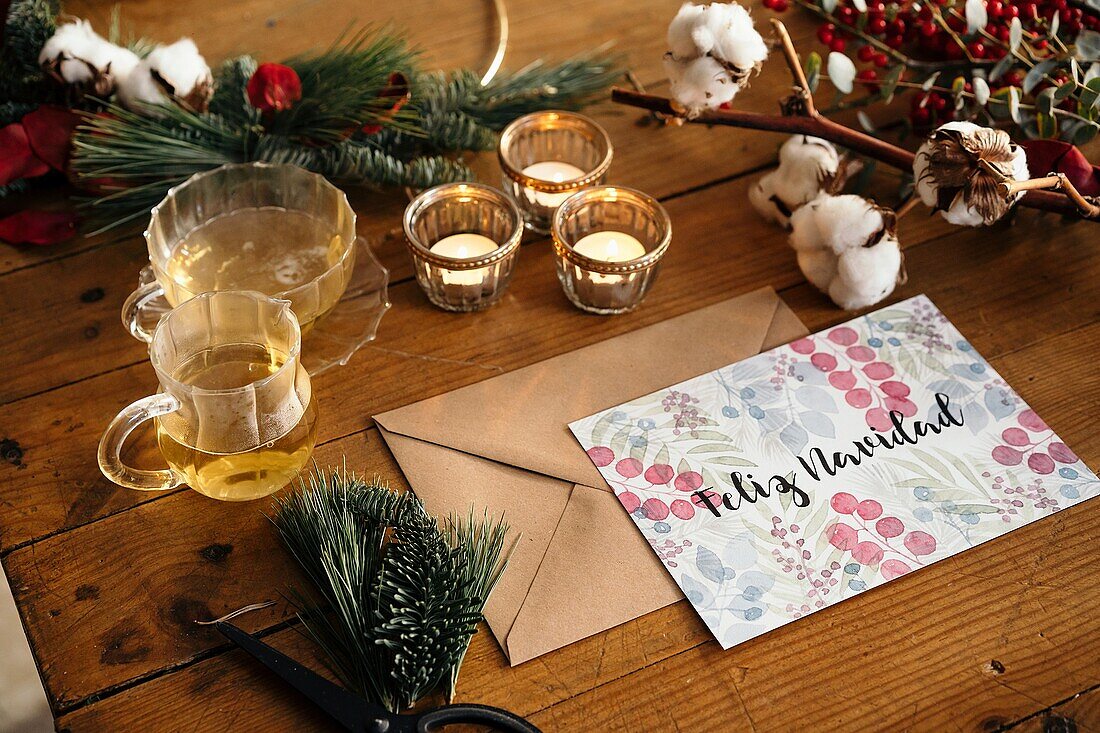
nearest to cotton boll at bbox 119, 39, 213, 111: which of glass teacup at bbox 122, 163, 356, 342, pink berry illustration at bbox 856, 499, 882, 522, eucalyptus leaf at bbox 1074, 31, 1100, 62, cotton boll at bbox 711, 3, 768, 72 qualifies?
glass teacup at bbox 122, 163, 356, 342

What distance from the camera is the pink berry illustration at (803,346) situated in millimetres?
780

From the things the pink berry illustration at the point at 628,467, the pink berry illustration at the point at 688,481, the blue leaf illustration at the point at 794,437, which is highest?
the blue leaf illustration at the point at 794,437

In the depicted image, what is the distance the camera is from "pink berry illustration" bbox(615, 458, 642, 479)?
703 mm

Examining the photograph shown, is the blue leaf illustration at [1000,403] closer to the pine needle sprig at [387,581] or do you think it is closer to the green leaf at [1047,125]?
the green leaf at [1047,125]

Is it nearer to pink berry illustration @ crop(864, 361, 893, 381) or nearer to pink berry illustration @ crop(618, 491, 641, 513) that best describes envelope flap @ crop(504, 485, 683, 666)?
pink berry illustration @ crop(618, 491, 641, 513)

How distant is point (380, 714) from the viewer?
57 centimetres

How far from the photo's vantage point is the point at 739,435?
2.39ft

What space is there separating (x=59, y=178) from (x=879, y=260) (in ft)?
2.40

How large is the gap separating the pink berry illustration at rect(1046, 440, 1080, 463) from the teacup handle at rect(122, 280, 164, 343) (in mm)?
674

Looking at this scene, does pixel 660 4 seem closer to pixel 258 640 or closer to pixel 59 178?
pixel 59 178

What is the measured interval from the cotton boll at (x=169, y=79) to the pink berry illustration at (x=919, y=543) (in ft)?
2.29

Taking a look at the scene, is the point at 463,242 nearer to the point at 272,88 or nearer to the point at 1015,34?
the point at 272,88

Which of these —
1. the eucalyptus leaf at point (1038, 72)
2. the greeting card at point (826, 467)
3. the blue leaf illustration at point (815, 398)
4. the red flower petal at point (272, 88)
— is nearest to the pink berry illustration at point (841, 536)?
the greeting card at point (826, 467)

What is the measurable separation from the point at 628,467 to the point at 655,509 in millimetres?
40
